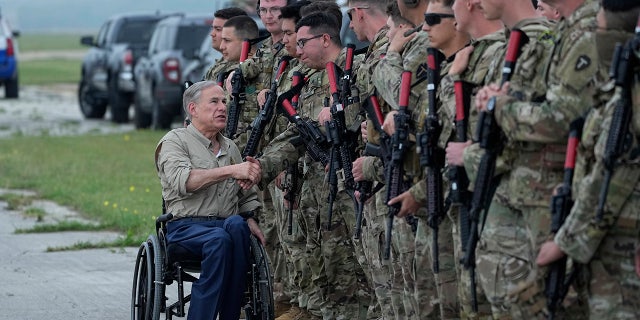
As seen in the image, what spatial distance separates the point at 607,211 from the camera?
4.64 meters

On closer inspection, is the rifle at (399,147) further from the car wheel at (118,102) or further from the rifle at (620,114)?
the car wheel at (118,102)

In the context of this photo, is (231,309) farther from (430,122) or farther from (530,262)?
(530,262)

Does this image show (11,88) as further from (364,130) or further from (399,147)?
(399,147)

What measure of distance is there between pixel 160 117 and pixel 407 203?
735 inches

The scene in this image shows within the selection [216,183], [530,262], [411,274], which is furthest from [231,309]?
[530,262]

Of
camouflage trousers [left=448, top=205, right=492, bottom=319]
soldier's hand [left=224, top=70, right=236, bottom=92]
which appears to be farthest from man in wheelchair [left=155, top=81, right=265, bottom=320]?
camouflage trousers [left=448, top=205, right=492, bottom=319]

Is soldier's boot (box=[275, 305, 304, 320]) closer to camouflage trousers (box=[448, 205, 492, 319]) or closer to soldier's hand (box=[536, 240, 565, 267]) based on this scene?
camouflage trousers (box=[448, 205, 492, 319])

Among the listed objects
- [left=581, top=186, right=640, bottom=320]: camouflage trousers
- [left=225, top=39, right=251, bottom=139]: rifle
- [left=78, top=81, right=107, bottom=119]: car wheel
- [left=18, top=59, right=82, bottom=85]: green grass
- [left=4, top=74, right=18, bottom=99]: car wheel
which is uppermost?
[left=581, top=186, right=640, bottom=320]: camouflage trousers

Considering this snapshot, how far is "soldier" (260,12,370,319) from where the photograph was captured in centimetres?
830

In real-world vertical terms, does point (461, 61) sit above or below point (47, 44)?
above

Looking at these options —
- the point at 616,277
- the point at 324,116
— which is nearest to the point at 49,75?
the point at 324,116

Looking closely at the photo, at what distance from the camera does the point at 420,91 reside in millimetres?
6477

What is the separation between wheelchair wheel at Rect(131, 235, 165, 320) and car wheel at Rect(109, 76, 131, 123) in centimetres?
2068

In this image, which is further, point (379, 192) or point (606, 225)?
point (379, 192)
